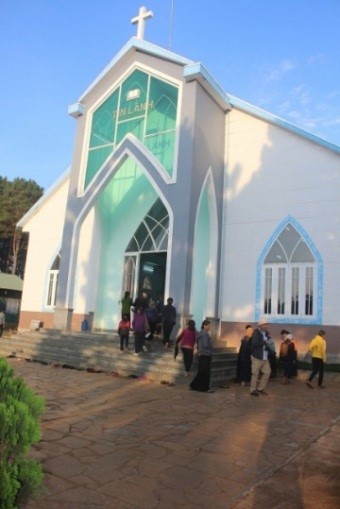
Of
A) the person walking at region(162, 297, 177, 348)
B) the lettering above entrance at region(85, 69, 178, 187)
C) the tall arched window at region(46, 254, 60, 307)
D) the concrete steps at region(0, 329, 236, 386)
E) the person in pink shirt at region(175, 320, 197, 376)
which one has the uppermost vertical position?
the lettering above entrance at region(85, 69, 178, 187)

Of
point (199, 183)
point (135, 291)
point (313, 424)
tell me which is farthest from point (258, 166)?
point (313, 424)

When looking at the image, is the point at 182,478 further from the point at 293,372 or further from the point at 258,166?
the point at 258,166

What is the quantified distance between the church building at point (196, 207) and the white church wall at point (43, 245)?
2528mm

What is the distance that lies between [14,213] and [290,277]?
100 ft

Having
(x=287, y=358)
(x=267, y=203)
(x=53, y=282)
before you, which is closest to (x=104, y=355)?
(x=287, y=358)

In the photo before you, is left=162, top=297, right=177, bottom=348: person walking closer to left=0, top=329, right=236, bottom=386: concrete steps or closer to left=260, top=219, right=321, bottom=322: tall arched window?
left=0, top=329, right=236, bottom=386: concrete steps

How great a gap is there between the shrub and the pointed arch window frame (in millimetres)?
10402

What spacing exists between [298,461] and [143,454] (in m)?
1.66

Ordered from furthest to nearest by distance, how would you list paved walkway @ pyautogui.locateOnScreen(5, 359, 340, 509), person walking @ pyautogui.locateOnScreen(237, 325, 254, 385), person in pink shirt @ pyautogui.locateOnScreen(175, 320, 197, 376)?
person walking @ pyautogui.locateOnScreen(237, 325, 254, 385)
person in pink shirt @ pyautogui.locateOnScreen(175, 320, 197, 376)
paved walkway @ pyautogui.locateOnScreen(5, 359, 340, 509)

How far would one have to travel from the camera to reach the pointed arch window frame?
38.7 feet

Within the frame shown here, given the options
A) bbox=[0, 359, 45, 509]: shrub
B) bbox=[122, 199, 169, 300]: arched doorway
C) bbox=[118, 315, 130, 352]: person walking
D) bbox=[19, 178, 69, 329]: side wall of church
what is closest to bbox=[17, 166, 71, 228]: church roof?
bbox=[19, 178, 69, 329]: side wall of church

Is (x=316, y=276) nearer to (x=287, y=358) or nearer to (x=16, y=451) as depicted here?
(x=287, y=358)

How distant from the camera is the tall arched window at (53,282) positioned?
1825cm

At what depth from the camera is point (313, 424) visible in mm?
6492
